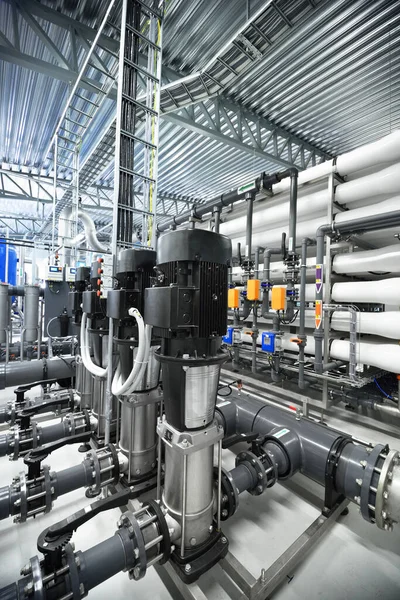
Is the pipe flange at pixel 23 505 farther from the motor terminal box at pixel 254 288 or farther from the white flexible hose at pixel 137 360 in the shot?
the motor terminal box at pixel 254 288

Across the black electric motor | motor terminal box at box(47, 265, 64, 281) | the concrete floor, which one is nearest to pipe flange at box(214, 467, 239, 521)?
the concrete floor

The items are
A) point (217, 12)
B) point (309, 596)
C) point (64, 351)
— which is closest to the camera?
point (309, 596)

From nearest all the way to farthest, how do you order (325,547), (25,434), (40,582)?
1. (40,582)
2. (325,547)
3. (25,434)

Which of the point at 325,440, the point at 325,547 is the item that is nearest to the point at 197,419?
the point at 325,440

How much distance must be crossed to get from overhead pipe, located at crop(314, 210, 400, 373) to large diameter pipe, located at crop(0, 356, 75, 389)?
278 cm

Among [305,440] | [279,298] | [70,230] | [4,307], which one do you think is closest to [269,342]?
[279,298]

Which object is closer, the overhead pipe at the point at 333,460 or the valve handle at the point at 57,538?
the valve handle at the point at 57,538

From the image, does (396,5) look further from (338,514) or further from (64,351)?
(64,351)

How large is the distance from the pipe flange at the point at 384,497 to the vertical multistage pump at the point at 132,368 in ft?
3.95

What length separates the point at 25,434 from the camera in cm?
184

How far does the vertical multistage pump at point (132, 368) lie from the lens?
1.60 m

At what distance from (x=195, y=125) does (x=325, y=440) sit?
3902 mm

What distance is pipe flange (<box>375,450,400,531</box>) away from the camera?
3.93 feet

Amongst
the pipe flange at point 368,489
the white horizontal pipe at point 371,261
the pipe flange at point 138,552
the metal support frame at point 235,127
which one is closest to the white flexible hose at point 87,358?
the pipe flange at point 138,552
